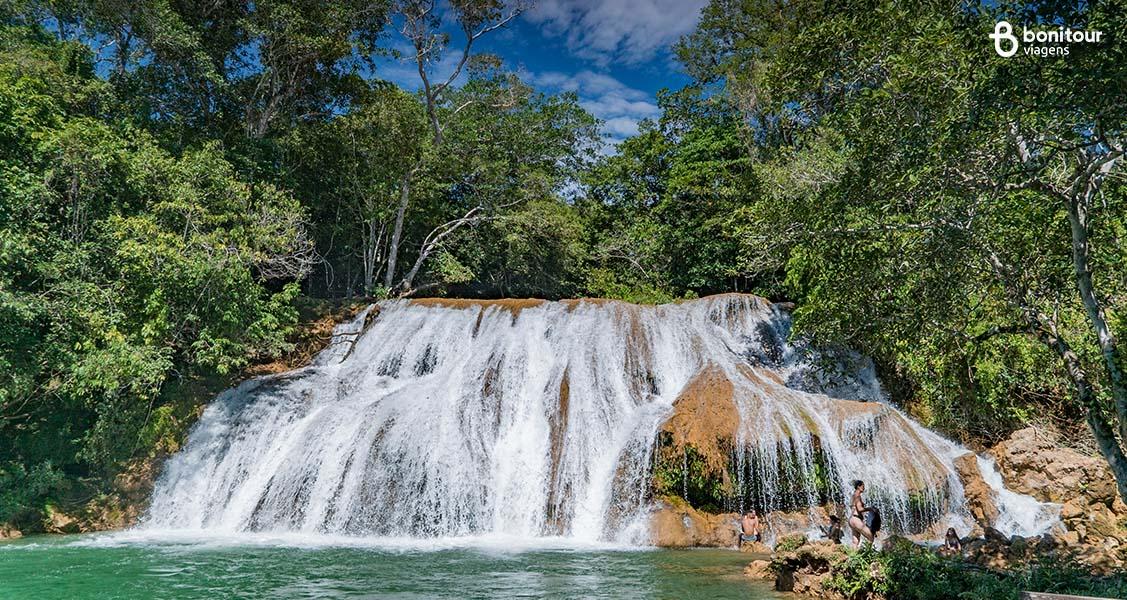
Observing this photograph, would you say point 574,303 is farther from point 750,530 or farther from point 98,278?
point 98,278

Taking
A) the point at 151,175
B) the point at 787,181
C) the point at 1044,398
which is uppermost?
the point at 787,181

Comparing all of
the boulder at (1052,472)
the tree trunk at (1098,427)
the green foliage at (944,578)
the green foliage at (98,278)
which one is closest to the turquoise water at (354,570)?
the green foliage at (944,578)

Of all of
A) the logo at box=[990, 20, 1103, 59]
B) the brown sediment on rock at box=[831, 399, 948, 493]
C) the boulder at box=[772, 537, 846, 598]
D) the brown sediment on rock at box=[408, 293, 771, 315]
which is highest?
the brown sediment on rock at box=[408, 293, 771, 315]

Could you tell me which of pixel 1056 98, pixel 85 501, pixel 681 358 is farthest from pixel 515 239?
pixel 1056 98

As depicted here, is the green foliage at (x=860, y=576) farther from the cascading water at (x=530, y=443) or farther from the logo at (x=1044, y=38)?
the logo at (x=1044, y=38)

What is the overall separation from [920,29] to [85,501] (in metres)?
19.4

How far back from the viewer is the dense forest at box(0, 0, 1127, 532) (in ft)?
24.0

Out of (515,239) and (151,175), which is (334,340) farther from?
(515,239)

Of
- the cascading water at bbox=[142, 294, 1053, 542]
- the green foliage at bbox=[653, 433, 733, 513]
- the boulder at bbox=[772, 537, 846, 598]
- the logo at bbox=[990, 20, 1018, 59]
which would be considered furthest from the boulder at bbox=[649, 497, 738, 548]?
the logo at bbox=[990, 20, 1018, 59]

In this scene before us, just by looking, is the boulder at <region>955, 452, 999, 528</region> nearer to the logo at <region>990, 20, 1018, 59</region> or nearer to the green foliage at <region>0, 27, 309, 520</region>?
the logo at <region>990, 20, 1018, 59</region>

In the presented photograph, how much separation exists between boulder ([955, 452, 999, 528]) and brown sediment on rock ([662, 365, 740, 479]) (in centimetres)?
520

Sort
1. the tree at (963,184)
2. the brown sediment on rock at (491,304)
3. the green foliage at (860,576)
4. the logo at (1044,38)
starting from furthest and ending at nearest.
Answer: the brown sediment on rock at (491,304) → the green foliage at (860,576) → the tree at (963,184) → the logo at (1044,38)

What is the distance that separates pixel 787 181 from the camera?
21.3 m

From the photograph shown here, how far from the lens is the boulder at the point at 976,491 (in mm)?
13922
